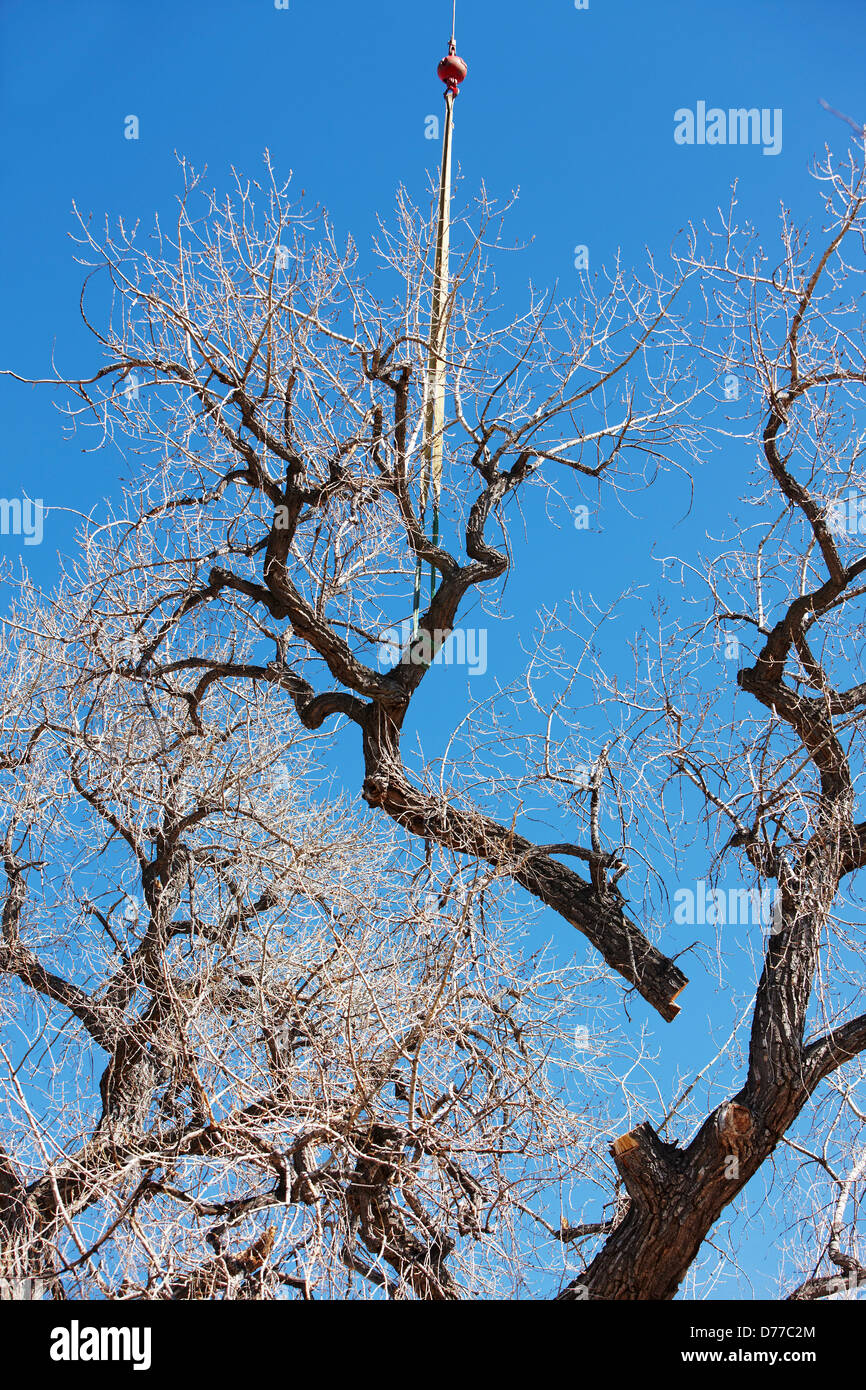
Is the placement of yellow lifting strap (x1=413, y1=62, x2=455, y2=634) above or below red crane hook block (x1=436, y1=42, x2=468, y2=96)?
below

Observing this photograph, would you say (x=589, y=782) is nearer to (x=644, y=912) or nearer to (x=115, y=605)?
(x=644, y=912)

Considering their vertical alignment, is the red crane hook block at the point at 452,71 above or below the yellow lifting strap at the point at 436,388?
above

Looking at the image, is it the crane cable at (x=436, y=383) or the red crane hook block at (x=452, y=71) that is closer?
the crane cable at (x=436, y=383)

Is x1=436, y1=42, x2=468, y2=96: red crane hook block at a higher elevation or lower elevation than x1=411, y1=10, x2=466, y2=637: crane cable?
higher

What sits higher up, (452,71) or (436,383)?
(452,71)

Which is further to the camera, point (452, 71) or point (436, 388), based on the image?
point (452, 71)

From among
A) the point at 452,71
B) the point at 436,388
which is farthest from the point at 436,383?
the point at 452,71

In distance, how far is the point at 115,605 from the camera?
29.3 feet

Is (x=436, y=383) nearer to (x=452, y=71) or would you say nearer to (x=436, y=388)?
(x=436, y=388)

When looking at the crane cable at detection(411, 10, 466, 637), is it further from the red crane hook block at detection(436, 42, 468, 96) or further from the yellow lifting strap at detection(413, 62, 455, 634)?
the red crane hook block at detection(436, 42, 468, 96)

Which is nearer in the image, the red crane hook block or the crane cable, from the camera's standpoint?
the crane cable

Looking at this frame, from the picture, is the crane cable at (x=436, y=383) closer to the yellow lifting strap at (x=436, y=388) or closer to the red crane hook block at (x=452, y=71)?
the yellow lifting strap at (x=436, y=388)

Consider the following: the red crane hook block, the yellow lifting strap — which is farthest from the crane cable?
the red crane hook block

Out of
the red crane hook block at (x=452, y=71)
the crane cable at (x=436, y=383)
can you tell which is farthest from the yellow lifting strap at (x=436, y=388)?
the red crane hook block at (x=452, y=71)
